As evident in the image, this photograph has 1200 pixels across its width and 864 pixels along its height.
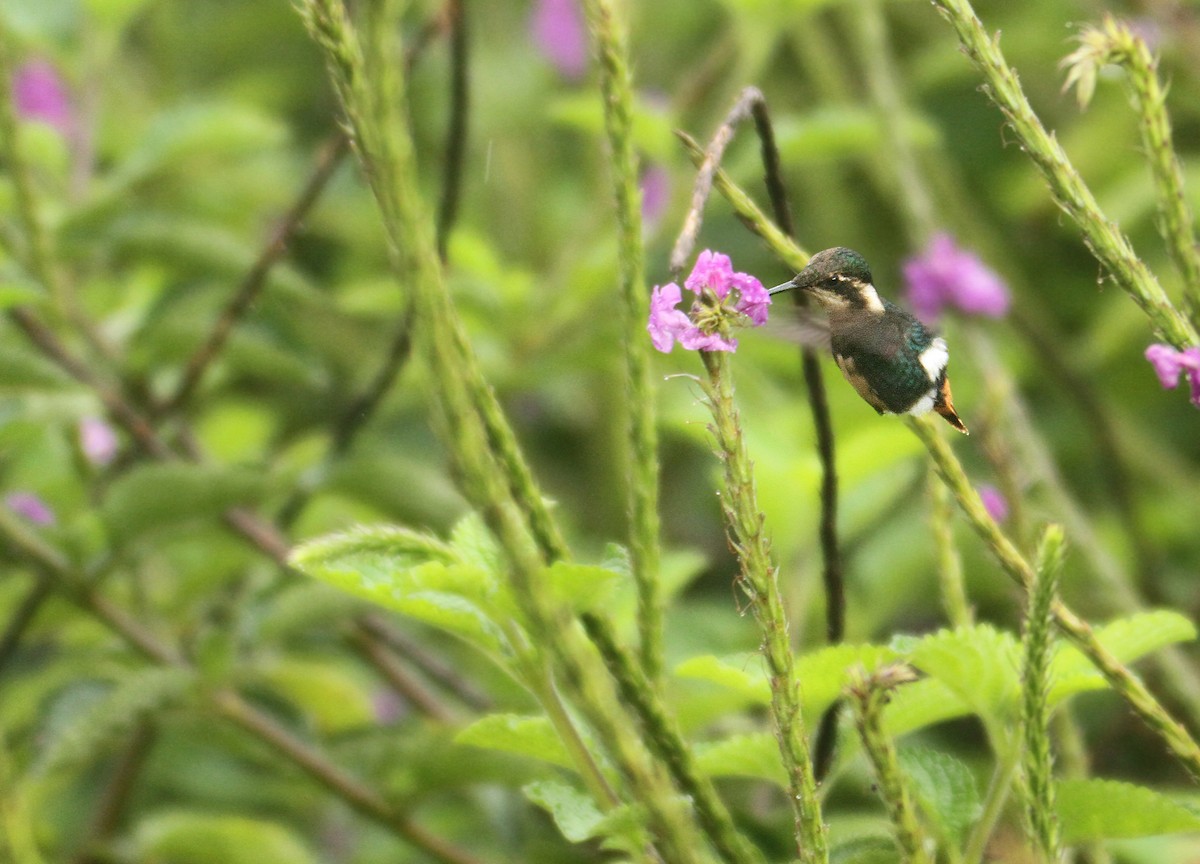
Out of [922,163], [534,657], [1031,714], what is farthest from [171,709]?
[922,163]

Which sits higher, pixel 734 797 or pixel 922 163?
pixel 922 163

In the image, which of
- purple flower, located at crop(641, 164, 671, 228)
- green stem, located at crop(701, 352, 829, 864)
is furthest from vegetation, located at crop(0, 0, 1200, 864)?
purple flower, located at crop(641, 164, 671, 228)

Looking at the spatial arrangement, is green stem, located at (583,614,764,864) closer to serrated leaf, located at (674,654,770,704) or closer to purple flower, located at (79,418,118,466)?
serrated leaf, located at (674,654,770,704)

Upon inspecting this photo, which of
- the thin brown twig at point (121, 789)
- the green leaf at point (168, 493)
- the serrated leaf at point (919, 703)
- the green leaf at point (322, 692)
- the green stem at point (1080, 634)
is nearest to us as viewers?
the green stem at point (1080, 634)

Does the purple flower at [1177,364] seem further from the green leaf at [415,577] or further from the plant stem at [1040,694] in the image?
the green leaf at [415,577]

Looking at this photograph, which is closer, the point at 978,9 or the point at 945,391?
the point at 945,391

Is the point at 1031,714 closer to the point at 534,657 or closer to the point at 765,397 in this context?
the point at 534,657

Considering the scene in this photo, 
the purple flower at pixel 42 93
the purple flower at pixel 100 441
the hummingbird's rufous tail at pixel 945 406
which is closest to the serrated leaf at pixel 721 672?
the hummingbird's rufous tail at pixel 945 406
